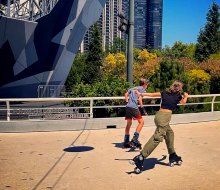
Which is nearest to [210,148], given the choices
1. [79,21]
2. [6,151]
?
[6,151]

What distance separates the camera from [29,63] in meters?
31.5

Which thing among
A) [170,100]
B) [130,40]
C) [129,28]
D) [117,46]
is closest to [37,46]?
[130,40]

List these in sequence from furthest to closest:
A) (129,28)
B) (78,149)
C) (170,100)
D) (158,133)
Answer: (129,28) < (78,149) < (170,100) < (158,133)

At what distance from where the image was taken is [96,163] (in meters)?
8.33

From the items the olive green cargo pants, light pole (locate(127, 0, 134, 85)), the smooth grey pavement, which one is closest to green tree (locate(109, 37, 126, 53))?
light pole (locate(127, 0, 134, 85))

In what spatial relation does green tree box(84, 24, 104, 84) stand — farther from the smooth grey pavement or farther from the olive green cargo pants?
the olive green cargo pants

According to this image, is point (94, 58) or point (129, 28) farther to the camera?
point (94, 58)

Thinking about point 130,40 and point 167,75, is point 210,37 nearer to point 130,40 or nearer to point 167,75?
point 167,75

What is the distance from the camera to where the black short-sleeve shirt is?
770 centimetres

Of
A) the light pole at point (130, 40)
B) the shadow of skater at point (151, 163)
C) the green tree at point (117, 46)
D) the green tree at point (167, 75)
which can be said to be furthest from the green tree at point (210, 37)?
the shadow of skater at point (151, 163)

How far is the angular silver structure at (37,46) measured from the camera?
2919cm

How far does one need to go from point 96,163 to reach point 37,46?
24.5 meters

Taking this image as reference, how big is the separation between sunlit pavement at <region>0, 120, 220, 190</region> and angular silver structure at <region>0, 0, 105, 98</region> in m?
18.0

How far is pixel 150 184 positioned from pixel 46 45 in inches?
1061
